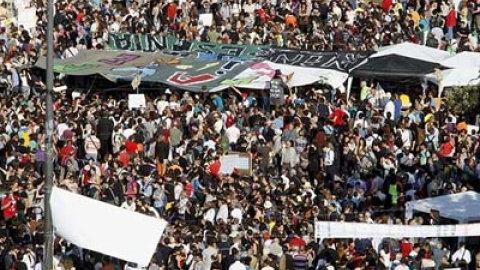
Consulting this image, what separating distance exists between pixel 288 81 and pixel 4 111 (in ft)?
20.8

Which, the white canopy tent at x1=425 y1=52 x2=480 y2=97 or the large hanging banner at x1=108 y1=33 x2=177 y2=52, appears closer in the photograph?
the white canopy tent at x1=425 y1=52 x2=480 y2=97

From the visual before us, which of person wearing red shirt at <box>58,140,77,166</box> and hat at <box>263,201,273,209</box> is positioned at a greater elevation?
hat at <box>263,201,273,209</box>

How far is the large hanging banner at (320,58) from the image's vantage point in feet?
142

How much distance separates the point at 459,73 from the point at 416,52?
1838 millimetres

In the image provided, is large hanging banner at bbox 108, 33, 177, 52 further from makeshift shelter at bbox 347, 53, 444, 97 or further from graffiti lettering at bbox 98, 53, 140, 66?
makeshift shelter at bbox 347, 53, 444, 97

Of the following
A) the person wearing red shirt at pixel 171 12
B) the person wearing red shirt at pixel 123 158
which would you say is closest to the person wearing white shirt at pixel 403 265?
the person wearing red shirt at pixel 123 158

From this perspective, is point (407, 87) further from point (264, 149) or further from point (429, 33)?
point (264, 149)

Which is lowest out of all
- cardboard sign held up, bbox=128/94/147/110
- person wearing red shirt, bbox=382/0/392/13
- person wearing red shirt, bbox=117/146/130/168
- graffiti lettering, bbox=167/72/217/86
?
person wearing red shirt, bbox=117/146/130/168

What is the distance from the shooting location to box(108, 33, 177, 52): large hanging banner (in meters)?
46.8

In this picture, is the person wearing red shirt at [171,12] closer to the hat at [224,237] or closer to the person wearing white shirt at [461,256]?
the hat at [224,237]

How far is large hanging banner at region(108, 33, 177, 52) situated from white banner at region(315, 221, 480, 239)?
17148mm

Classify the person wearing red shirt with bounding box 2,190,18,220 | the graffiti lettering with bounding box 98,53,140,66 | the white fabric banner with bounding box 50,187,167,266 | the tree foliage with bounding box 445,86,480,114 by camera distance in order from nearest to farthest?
the white fabric banner with bounding box 50,187,167,266 → the person wearing red shirt with bounding box 2,190,18,220 → the tree foliage with bounding box 445,86,480,114 → the graffiti lettering with bounding box 98,53,140,66

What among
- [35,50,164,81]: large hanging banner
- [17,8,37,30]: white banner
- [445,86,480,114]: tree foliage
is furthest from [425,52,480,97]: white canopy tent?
[17,8,37,30]: white banner

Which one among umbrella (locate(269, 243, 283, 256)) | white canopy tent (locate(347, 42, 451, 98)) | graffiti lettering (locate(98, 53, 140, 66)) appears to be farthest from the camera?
graffiti lettering (locate(98, 53, 140, 66))
